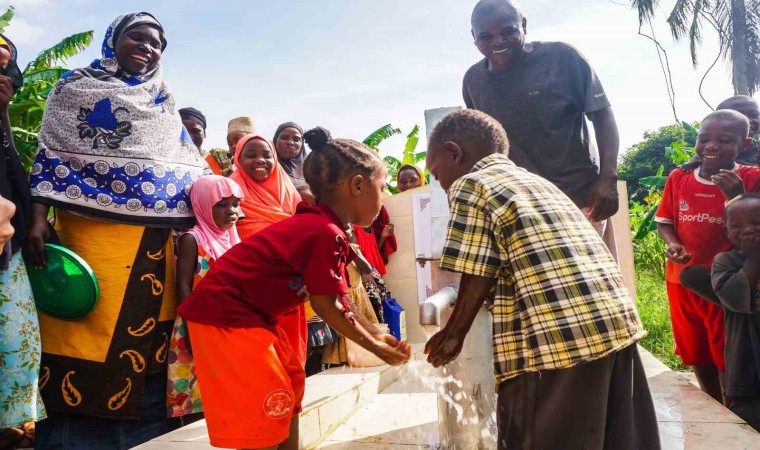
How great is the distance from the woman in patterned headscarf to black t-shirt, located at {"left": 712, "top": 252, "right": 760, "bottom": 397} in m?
2.66

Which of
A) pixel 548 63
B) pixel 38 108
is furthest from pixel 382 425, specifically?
pixel 38 108

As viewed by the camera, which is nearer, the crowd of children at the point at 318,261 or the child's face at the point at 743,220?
the crowd of children at the point at 318,261

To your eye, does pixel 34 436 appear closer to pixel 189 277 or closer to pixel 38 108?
pixel 189 277

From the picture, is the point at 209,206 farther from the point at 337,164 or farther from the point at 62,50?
the point at 62,50

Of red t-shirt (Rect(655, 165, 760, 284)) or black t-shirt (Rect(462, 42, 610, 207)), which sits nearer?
black t-shirt (Rect(462, 42, 610, 207))

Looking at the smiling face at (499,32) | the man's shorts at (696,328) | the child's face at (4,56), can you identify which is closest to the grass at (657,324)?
the man's shorts at (696,328)

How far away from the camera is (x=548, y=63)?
2.59 metres

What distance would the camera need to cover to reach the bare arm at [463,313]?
1.55 metres

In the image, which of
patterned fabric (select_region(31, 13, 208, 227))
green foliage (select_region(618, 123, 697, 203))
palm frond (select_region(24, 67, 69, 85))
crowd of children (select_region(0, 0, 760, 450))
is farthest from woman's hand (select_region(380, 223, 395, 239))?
green foliage (select_region(618, 123, 697, 203))

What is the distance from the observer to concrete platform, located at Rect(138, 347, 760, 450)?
218 centimetres

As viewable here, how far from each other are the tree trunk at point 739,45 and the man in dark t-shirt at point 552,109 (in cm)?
1776

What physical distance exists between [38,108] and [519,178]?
747 centimetres

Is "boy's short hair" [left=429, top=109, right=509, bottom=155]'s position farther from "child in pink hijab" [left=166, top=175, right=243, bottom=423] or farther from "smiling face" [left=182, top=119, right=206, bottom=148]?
"smiling face" [left=182, top=119, right=206, bottom=148]

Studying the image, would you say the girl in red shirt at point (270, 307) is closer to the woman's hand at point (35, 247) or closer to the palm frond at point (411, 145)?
the woman's hand at point (35, 247)
